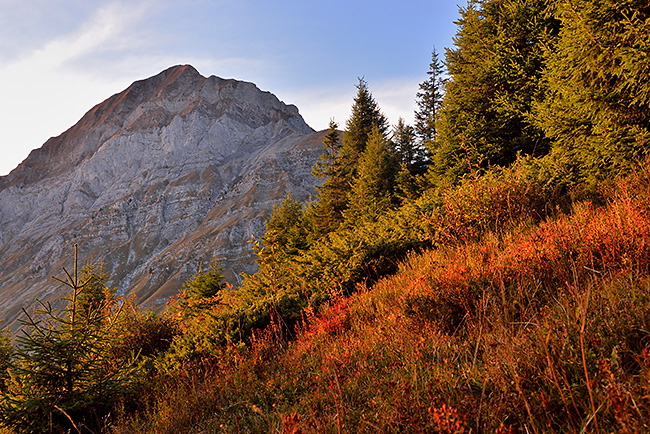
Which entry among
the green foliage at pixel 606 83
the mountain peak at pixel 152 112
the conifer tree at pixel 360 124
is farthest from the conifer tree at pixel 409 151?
the mountain peak at pixel 152 112

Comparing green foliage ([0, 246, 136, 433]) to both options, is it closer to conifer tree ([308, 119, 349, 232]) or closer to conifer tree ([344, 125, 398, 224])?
conifer tree ([344, 125, 398, 224])

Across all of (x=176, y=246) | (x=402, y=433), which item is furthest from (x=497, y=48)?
(x=176, y=246)

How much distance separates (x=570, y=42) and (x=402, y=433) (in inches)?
398

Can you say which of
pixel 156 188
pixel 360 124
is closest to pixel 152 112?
pixel 156 188

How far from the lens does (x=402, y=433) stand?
1.75 metres

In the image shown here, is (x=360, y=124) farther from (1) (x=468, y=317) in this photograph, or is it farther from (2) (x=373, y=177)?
(1) (x=468, y=317)

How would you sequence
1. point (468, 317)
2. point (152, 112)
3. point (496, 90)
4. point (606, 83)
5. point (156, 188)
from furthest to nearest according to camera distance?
point (152, 112), point (156, 188), point (496, 90), point (606, 83), point (468, 317)

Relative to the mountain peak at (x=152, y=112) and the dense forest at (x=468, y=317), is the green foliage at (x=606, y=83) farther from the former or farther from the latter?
the mountain peak at (x=152, y=112)

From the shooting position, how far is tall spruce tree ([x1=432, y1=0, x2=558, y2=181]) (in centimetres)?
1113

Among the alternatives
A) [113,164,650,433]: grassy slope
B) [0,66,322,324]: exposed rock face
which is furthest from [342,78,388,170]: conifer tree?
[0,66,322,324]: exposed rock face

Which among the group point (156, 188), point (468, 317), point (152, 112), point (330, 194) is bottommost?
point (468, 317)

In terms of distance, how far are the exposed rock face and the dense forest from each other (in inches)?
3108

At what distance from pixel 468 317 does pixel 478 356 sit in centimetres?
90

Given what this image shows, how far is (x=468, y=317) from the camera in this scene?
3234mm
